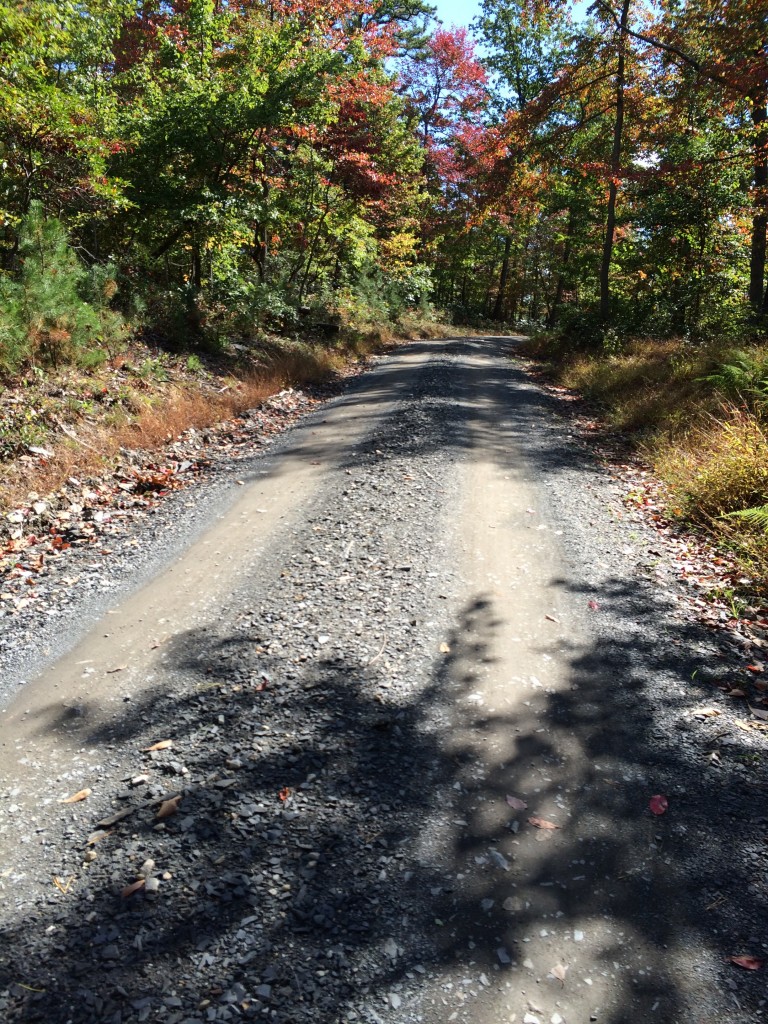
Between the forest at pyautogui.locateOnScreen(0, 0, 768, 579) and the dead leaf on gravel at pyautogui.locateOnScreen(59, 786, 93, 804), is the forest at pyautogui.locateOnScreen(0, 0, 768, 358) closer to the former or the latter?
the forest at pyautogui.locateOnScreen(0, 0, 768, 579)

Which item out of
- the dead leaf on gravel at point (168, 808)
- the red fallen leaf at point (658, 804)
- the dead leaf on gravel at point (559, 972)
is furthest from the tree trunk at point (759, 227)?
the dead leaf on gravel at point (168, 808)

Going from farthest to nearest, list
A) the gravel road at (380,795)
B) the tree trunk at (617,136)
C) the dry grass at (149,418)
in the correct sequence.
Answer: the tree trunk at (617,136), the dry grass at (149,418), the gravel road at (380,795)

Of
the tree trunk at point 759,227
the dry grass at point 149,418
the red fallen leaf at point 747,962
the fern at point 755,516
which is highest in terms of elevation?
the tree trunk at point 759,227

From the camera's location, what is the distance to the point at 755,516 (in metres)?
5.35

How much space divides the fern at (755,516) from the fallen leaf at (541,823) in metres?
3.40

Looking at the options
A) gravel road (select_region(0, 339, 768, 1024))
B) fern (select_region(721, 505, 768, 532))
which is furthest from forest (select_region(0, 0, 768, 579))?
gravel road (select_region(0, 339, 768, 1024))

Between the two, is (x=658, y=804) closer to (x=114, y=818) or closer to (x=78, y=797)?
(x=114, y=818)

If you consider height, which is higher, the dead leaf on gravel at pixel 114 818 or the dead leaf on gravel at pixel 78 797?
the dead leaf on gravel at pixel 78 797

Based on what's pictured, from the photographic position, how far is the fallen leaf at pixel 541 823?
2693mm

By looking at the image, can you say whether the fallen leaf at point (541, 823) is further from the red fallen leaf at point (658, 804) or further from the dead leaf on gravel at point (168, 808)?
the dead leaf on gravel at point (168, 808)

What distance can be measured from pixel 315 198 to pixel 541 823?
15.9 metres

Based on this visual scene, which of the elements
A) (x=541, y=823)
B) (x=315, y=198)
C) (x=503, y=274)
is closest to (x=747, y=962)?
(x=541, y=823)

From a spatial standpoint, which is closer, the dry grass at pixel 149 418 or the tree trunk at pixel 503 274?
the dry grass at pixel 149 418

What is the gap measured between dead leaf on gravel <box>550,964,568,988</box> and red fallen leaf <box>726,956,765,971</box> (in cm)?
58
